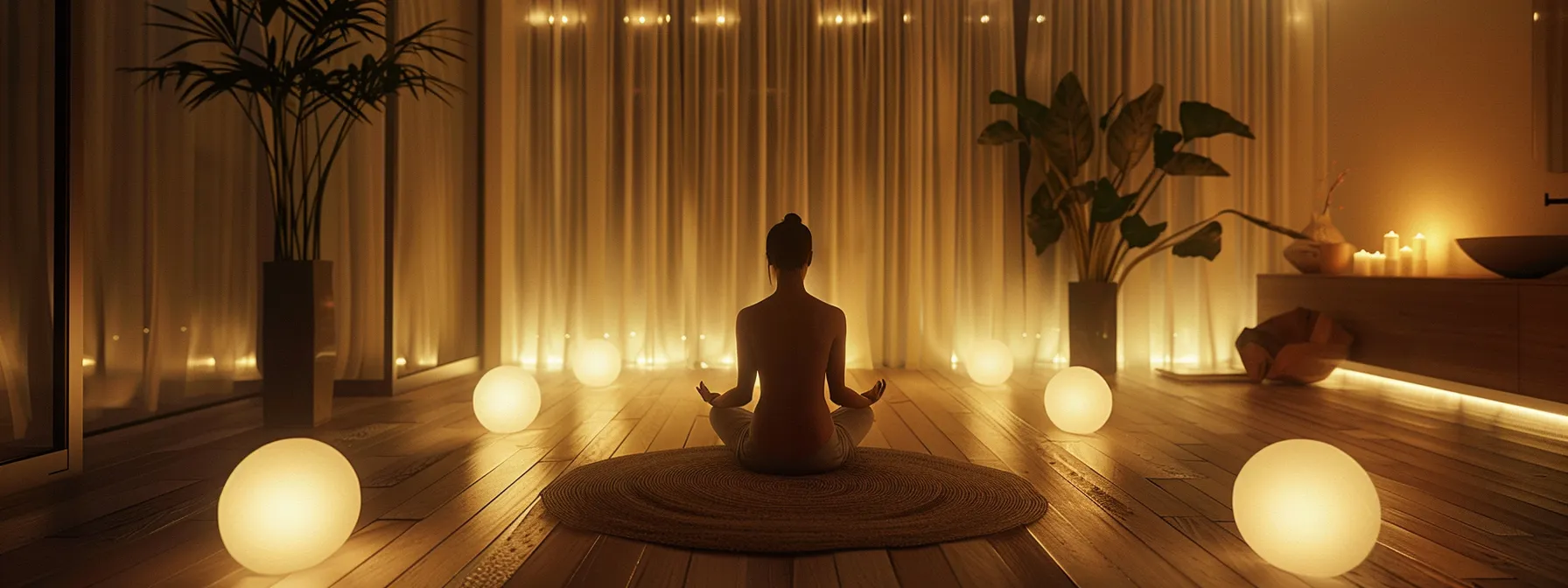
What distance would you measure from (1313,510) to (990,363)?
113 inches

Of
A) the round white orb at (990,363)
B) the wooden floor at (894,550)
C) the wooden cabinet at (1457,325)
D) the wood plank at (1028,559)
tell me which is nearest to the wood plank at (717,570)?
the wooden floor at (894,550)

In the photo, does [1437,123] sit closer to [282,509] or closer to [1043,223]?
[1043,223]

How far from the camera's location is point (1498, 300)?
148 inches

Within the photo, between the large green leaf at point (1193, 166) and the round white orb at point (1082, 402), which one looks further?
the large green leaf at point (1193, 166)

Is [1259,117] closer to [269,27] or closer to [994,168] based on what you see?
[994,168]

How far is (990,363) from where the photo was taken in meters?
4.52

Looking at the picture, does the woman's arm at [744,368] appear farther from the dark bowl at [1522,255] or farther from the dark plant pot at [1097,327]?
the dark bowl at [1522,255]

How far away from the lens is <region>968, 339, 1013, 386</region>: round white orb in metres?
4.53

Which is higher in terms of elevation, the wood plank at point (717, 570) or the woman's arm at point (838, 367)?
the woman's arm at point (838, 367)

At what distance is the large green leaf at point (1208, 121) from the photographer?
469 cm

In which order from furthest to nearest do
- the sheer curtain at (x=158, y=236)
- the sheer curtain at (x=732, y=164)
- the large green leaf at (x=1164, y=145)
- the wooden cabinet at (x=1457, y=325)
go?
1. the sheer curtain at (x=732, y=164)
2. the large green leaf at (x=1164, y=145)
3. the wooden cabinet at (x=1457, y=325)
4. the sheer curtain at (x=158, y=236)

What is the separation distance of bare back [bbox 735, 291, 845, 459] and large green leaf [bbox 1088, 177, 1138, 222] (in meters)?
2.94

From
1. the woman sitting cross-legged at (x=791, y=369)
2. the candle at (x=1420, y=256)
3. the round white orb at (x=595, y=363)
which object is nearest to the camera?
the woman sitting cross-legged at (x=791, y=369)

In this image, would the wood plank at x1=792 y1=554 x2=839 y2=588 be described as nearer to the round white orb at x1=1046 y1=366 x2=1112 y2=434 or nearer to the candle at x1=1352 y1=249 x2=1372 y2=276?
the round white orb at x1=1046 y1=366 x2=1112 y2=434
